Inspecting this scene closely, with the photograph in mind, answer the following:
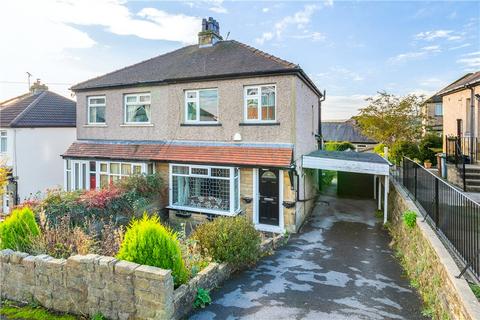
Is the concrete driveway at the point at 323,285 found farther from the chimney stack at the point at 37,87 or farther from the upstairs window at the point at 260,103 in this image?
the chimney stack at the point at 37,87

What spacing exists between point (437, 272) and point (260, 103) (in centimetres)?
878

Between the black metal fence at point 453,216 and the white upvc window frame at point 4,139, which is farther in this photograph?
the white upvc window frame at point 4,139

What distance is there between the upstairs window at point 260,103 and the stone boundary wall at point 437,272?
6.08 metres

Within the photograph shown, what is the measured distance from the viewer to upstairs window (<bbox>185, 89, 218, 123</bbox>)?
13.6 metres

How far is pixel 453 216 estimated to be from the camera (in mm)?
5980

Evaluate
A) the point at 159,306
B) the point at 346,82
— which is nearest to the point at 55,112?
the point at 346,82

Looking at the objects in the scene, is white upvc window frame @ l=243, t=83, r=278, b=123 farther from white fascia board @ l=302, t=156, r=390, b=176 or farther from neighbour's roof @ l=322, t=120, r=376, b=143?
neighbour's roof @ l=322, t=120, r=376, b=143

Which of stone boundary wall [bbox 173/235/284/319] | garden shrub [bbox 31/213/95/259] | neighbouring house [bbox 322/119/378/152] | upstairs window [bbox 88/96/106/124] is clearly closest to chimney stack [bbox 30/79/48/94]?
upstairs window [bbox 88/96/106/124]

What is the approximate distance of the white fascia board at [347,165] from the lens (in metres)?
12.0


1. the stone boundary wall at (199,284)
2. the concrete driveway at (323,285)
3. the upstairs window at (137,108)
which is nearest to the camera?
the stone boundary wall at (199,284)

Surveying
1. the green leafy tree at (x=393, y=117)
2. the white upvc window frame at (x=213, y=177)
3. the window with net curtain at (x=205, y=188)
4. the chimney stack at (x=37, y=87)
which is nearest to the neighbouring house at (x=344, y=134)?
the green leafy tree at (x=393, y=117)

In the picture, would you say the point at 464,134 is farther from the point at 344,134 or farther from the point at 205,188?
the point at 344,134

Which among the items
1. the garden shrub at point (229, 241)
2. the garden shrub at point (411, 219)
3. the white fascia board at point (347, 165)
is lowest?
the garden shrub at point (229, 241)

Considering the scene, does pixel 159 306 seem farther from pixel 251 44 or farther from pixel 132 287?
pixel 251 44
